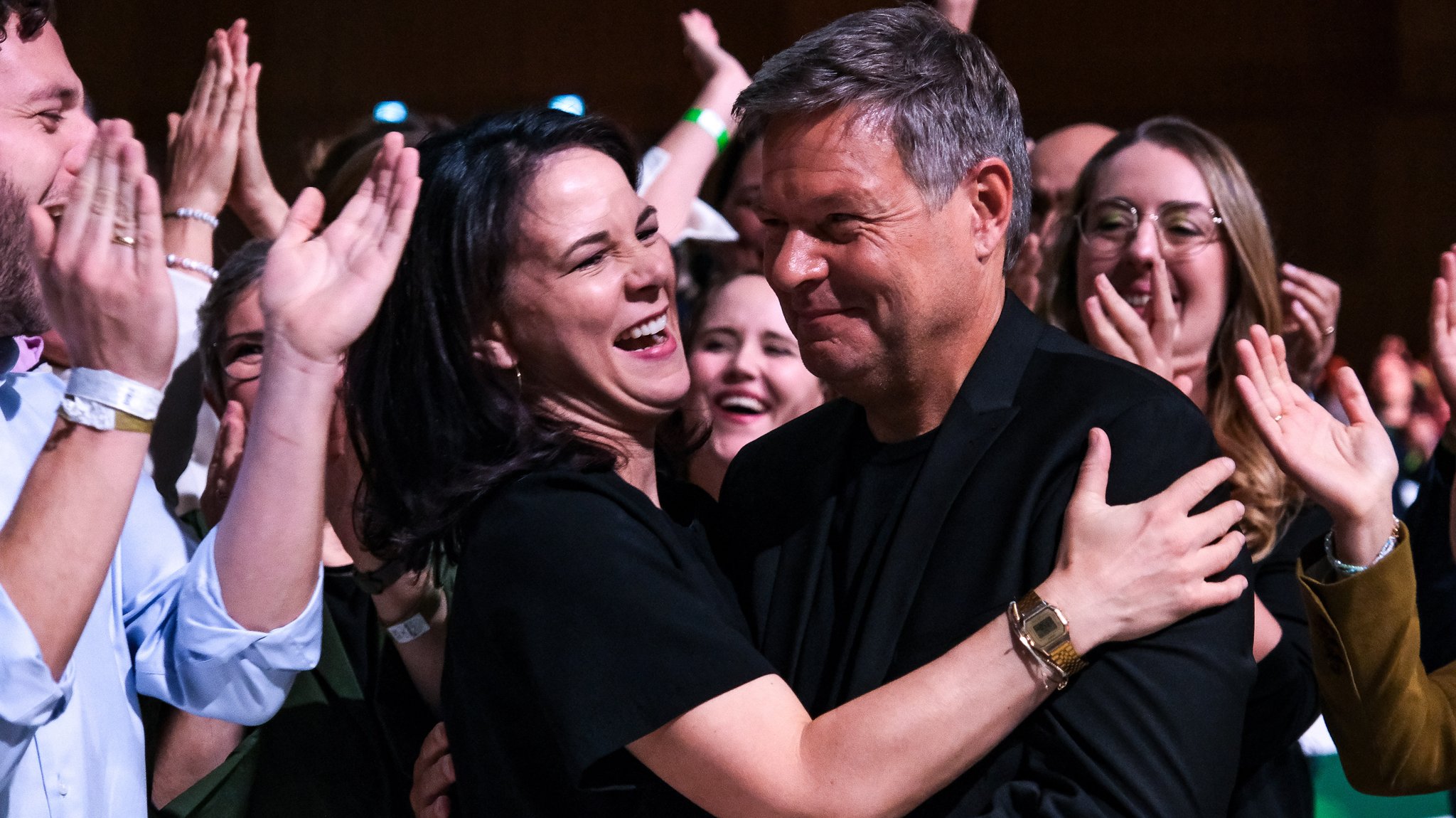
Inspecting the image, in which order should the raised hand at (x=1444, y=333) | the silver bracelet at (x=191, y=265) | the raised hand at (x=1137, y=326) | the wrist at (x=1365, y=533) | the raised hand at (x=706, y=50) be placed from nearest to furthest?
the wrist at (x=1365, y=533) < the raised hand at (x=1444, y=333) < the raised hand at (x=1137, y=326) < the silver bracelet at (x=191, y=265) < the raised hand at (x=706, y=50)

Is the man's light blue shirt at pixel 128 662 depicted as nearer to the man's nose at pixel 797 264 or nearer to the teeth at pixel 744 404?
the man's nose at pixel 797 264

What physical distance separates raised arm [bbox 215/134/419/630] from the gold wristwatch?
0.74m

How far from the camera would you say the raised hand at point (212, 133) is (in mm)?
2584

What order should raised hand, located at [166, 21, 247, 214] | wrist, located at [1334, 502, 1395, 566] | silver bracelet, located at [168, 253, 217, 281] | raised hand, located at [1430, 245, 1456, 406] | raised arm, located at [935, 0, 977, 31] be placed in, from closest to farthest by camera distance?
wrist, located at [1334, 502, 1395, 566] < raised hand, located at [1430, 245, 1456, 406] < silver bracelet, located at [168, 253, 217, 281] < raised hand, located at [166, 21, 247, 214] < raised arm, located at [935, 0, 977, 31]

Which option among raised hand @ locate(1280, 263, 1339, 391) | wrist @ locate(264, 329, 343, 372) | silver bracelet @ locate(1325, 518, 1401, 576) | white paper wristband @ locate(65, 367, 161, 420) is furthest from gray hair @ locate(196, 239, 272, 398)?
raised hand @ locate(1280, 263, 1339, 391)

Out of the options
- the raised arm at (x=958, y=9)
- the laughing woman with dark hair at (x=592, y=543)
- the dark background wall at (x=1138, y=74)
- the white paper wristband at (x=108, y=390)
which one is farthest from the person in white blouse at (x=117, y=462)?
the dark background wall at (x=1138, y=74)

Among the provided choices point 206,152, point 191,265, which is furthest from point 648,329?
point 206,152

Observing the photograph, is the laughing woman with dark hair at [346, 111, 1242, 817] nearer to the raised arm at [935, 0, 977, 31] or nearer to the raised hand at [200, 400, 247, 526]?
the raised hand at [200, 400, 247, 526]

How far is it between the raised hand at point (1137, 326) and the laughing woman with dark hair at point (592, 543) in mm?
734

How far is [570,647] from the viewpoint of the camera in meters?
1.34

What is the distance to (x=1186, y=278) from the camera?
2.36m

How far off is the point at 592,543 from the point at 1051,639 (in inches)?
18.5

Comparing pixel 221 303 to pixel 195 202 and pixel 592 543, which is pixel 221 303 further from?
pixel 592 543

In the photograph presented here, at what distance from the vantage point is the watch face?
126 cm
